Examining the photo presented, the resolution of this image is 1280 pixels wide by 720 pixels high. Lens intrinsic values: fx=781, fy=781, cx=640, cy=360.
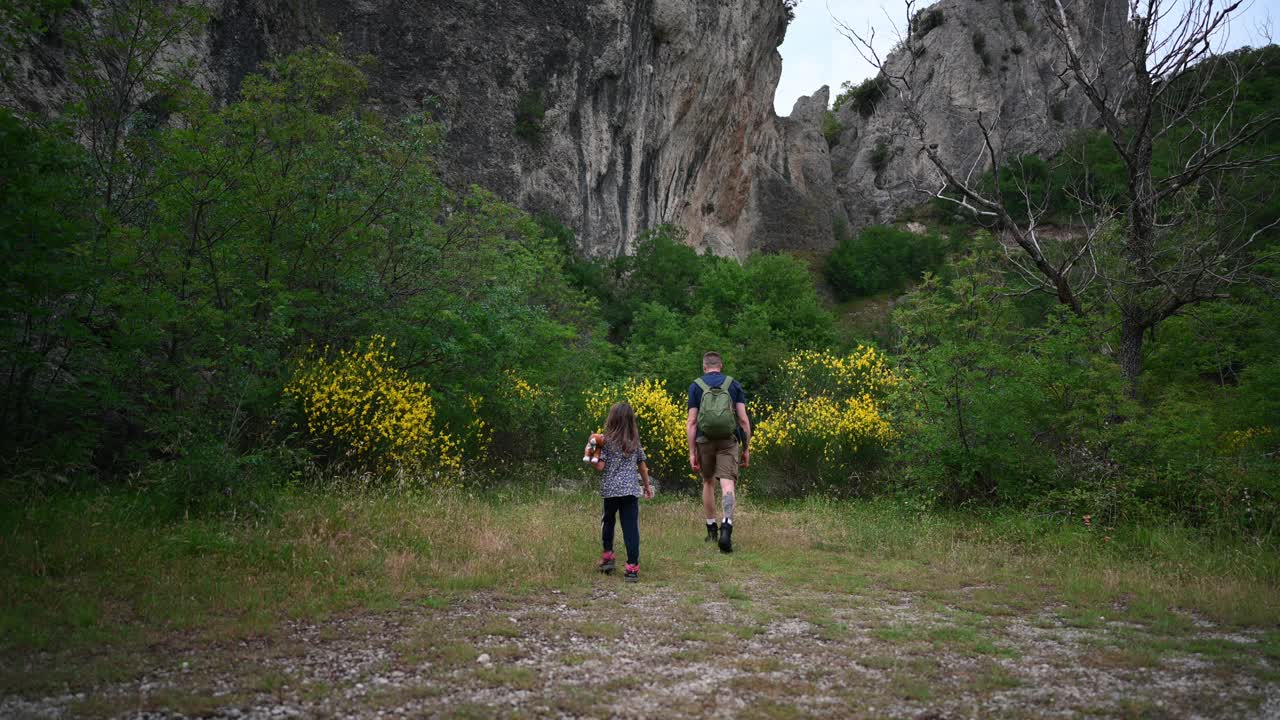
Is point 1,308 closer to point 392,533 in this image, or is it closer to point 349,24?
point 392,533

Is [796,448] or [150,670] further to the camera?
[796,448]

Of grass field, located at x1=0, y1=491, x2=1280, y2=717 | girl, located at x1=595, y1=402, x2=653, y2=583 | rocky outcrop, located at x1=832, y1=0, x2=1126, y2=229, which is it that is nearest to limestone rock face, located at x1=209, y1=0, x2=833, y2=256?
girl, located at x1=595, y1=402, x2=653, y2=583

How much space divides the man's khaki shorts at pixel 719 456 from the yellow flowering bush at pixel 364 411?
3892 mm

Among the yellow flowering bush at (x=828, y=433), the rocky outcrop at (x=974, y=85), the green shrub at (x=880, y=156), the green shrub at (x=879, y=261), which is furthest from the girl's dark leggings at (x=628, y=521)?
the green shrub at (x=880, y=156)

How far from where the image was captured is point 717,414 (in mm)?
8891

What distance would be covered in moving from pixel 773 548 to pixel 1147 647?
14.8ft

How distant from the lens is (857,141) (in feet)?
240

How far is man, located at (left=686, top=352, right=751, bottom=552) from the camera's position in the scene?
8.89 meters

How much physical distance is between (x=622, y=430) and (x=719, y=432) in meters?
1.86

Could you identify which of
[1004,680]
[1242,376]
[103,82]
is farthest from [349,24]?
[1004,680]

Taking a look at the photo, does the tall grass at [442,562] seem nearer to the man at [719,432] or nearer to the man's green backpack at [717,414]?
the man at [719,432]

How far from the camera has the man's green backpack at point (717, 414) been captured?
8.90m

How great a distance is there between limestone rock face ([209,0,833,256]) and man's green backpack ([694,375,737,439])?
14.9m

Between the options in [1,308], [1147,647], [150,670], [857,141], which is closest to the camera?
[150,670]
